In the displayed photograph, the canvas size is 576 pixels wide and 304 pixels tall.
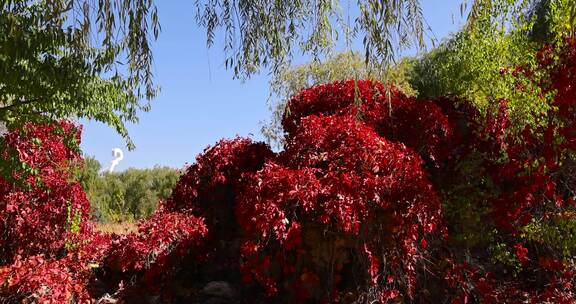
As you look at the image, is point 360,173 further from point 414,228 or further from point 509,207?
point 509,207

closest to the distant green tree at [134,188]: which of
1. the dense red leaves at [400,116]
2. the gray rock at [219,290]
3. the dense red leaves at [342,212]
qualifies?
the dense red leaves at [342,212]

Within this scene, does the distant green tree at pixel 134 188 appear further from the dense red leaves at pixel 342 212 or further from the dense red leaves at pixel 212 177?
the dense red leaves at pixel 212 177

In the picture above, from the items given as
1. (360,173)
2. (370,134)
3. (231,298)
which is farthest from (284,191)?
(231,298)

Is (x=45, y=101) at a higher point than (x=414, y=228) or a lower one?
higher

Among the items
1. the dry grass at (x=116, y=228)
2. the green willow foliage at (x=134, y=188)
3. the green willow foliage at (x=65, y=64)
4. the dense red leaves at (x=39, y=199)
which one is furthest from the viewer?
the green willow foliage at (x=134, y=188)

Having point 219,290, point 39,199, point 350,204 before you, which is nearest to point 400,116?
point 350,204

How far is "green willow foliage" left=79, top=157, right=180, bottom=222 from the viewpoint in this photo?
15.6 m

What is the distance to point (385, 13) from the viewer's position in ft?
9.73

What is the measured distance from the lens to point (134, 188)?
16656 mm

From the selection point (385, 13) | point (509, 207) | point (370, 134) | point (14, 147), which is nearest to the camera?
point (385, 13)

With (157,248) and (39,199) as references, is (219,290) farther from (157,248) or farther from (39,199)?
(39,199)

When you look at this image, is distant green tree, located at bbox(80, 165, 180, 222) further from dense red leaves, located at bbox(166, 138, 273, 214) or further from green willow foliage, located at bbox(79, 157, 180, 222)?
dense red leaves, located at bbox(166, 138, 273, 214)

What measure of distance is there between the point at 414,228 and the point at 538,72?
2225mm

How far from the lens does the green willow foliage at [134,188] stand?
15571 millimetres
